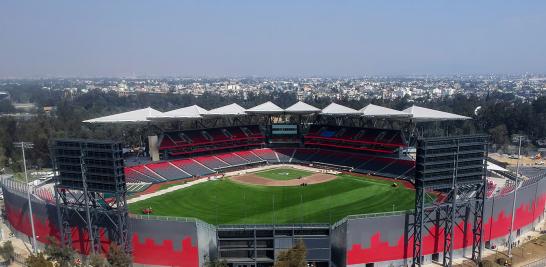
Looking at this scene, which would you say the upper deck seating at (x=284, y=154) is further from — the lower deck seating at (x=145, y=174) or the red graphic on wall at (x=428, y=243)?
the red graphic on wall at (x=428, y=243)

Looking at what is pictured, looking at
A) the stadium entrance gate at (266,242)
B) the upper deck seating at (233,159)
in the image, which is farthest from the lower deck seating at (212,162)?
the stadium entrance gate at (266,242)

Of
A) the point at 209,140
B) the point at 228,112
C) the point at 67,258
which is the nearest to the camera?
the point at 67,258

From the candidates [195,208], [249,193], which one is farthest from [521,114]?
[195,208]

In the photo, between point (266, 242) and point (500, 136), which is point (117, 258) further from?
point (500, 136)

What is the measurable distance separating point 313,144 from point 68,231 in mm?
61958

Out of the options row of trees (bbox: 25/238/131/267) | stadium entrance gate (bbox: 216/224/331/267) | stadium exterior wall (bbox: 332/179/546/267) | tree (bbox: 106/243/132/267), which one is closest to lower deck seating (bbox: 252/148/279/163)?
stadium exterior wall (bbox: 332/179/546/267)

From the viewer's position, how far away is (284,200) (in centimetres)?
6962

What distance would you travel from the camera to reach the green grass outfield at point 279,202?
6084cm

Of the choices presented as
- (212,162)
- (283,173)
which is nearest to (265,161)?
(283,173)

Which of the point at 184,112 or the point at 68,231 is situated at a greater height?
the point at 184,112

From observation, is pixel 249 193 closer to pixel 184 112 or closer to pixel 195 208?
pixel 195 208

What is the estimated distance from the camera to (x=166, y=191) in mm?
75000

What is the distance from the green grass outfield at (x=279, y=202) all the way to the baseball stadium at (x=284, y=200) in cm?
29

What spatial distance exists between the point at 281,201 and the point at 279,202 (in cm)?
61
